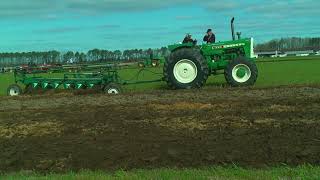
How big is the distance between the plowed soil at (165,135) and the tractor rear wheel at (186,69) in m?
5.95

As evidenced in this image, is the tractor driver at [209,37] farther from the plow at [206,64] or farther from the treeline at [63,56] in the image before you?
the treeline at [63,56]

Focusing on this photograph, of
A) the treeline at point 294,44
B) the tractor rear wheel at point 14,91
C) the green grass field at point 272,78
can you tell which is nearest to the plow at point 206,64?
the green grass field at point 272,78

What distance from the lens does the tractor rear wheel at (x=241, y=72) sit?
21.7 meters

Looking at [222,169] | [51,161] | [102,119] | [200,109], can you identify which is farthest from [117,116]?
[222,169]

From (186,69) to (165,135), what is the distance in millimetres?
11434

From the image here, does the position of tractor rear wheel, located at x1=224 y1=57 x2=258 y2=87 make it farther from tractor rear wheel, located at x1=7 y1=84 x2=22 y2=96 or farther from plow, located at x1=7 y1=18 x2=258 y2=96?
tractor rear wheel, located at x1=7 y1=84 x2=22 y2=96

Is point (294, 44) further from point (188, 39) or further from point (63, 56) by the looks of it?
point (188, 39)

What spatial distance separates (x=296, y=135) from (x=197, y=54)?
11990mm

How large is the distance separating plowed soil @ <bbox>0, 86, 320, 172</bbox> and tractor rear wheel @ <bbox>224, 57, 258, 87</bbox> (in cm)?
571

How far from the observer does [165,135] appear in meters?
10.9

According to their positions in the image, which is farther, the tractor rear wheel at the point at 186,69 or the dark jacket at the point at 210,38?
the dark jacket at the point at 210,38

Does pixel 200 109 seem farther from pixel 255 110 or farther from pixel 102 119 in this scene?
pixel 102 119

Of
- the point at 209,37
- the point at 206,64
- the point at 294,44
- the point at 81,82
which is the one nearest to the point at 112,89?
the point at 81,82

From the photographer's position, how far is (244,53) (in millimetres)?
22578
